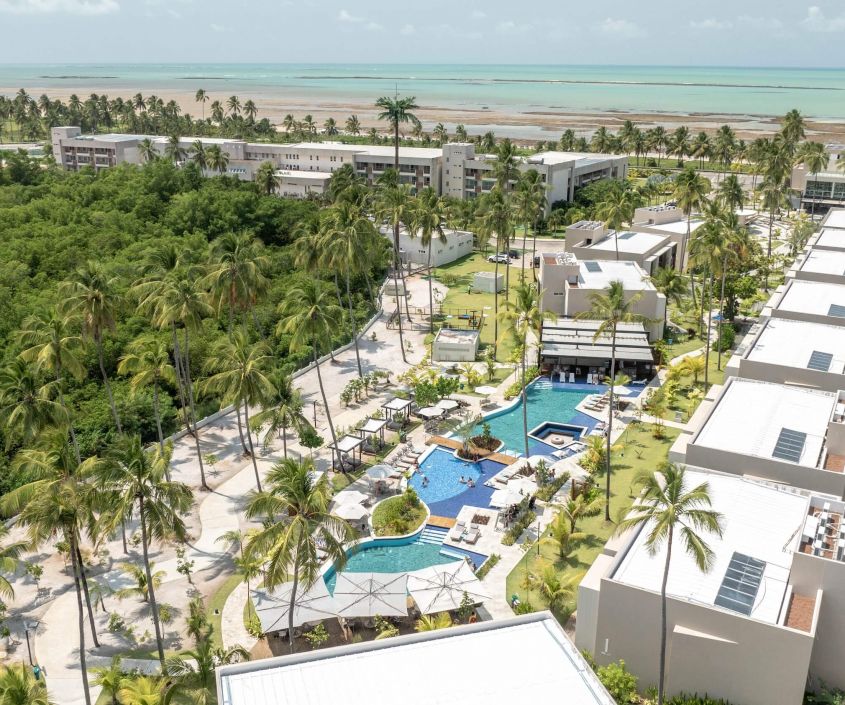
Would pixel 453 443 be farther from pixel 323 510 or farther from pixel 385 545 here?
pixel 323 510

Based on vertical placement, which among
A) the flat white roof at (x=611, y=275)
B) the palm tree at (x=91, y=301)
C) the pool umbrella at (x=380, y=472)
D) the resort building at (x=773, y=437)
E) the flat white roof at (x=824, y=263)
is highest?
the palm tree at (x=91, y=301)

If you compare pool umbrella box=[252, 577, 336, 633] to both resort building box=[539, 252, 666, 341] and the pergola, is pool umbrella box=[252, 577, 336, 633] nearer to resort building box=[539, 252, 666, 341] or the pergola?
the pergola

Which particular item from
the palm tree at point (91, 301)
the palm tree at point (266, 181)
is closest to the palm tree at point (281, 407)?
the palm tree at point (91, 301)

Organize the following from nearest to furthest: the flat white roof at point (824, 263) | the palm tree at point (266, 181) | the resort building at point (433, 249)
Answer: the flat white roof at point (824, 263) → the resort building at point (433, 249) → the palm tree at point (266, 181)

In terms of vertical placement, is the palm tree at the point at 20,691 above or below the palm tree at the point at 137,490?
below

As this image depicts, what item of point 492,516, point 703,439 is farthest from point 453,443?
point 703,439

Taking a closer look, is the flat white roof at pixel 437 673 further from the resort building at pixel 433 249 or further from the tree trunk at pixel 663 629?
the resort building at pixel 433 249

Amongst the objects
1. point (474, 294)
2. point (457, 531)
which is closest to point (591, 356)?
point (457, 531)

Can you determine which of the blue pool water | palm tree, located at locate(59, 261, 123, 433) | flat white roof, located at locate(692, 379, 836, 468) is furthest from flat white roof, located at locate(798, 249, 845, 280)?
palm tree, located at locate(59, 261, 123, 433)

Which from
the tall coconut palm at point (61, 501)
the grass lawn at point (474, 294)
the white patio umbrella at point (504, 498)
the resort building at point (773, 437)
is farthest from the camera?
the grass lawn at point (474, 294)
